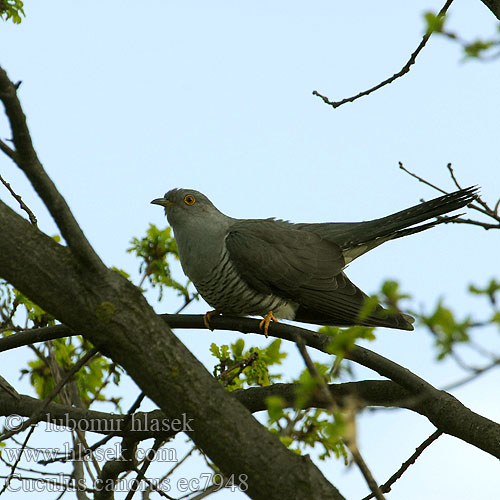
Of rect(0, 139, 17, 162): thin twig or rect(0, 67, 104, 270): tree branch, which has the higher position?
rect(0, 139, 17, 162): thin twig

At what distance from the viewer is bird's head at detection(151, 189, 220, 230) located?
514 centimetres

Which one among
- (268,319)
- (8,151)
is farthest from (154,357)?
(268,319)

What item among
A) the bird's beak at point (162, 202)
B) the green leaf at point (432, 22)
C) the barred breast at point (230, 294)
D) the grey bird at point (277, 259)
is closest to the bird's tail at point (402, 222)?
the grey bird at point (277, 259)

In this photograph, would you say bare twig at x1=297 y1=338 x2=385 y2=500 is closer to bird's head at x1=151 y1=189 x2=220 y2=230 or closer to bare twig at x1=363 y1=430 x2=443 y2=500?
bare twig at x1=363 y1=430 x2=443 y2=500

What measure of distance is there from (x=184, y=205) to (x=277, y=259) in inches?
32.2

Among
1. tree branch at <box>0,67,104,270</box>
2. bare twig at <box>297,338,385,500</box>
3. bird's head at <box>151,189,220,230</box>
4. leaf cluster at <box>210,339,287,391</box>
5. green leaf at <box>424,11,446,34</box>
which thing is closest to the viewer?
bare twig at <box>297,338,385,500</box>

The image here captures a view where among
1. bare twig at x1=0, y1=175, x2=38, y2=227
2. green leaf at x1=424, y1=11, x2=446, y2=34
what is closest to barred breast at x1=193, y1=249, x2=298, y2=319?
bare twig at x1=0, y1=175, x2=38, y2=227

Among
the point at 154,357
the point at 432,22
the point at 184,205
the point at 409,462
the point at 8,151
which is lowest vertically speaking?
the point at 409,462

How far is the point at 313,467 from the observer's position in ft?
7.77

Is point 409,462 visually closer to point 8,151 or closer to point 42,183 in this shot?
point 42,183

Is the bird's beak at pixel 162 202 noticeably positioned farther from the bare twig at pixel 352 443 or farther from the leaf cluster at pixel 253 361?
the bare twig at pixel 352 443

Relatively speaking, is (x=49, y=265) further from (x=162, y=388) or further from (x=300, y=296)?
(x=300, y=296)

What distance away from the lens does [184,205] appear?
17.1 ft

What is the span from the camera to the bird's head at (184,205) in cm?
514
